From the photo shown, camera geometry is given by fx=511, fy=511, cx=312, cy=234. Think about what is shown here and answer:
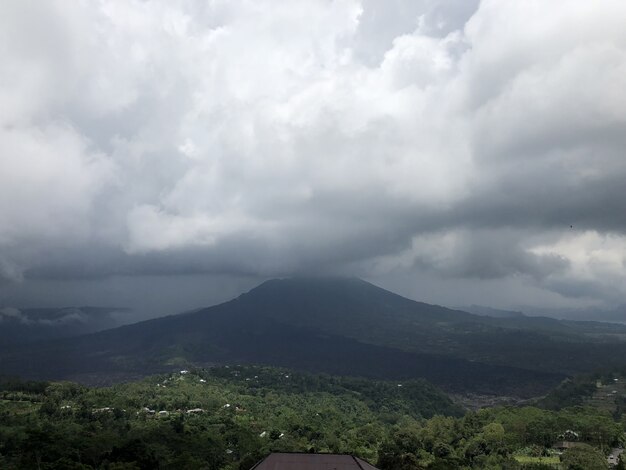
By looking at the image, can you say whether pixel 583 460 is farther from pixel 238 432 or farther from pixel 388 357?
pixel 388 357

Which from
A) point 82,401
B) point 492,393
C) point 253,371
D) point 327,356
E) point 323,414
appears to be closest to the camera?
point 82,401

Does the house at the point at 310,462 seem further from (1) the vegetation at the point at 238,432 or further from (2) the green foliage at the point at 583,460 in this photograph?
(2) the green foliage at the point at 583,460

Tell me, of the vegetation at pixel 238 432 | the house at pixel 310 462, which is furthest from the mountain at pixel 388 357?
the house at pixel 310 462

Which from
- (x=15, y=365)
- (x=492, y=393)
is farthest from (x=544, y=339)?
(x=15, y=365)

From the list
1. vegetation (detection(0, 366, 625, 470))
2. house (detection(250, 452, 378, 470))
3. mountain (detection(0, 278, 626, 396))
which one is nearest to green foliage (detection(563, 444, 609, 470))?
vegetation (detection(0, 366, 625, 470))

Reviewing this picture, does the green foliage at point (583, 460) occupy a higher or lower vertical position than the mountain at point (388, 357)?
higher

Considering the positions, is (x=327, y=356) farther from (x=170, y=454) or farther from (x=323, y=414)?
(x=170, y=454)

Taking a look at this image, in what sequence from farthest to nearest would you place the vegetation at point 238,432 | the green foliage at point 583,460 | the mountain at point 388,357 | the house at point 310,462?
the mountain at point 388,357 → the vegetation at point 238,432 → the green foliage at point 583,460 → the house at point 310,462

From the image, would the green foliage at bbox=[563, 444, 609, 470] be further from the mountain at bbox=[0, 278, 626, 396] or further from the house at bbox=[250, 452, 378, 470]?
the mountain at bbox=[0, 278, 626, 396]
